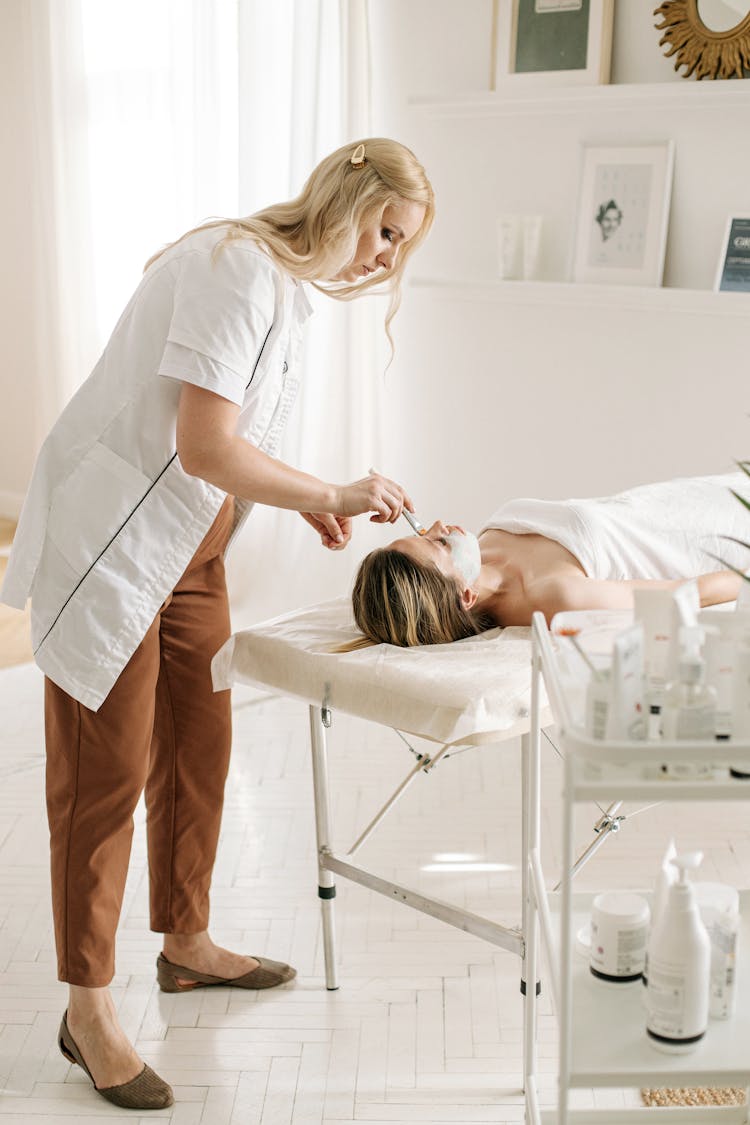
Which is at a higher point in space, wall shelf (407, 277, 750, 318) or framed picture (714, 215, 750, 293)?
framed picture (714, 215, 750, 293)

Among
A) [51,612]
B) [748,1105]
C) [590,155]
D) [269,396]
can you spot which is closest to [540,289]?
[590,155]

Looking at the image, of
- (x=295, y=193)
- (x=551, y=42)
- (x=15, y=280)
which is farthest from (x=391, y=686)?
(x=15, y=280)

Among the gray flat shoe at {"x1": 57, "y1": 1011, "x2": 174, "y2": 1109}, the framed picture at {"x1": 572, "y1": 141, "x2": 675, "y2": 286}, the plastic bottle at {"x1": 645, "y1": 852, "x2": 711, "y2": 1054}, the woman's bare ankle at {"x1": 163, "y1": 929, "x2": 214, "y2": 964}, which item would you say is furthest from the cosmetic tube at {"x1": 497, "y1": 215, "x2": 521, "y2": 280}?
the plastic bottle at {"x1": 645, "y1": 852, "x2": 711, "y2": 1054}

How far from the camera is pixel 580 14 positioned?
10.9 ft

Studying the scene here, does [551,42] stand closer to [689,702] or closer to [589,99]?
[589,99]

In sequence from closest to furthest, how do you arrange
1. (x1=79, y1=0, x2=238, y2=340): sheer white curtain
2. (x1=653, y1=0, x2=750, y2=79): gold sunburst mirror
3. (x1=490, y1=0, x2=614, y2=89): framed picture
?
(x1=653, y1=0, x2=750, y2=79): gold sunburst mirror < (x1=490, y1=0, x2=614, y2=89): framed picture < (x1=79, y1=0, x2=238, y2=340): sheer white curtain

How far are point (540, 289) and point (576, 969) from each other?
2466 millimetres

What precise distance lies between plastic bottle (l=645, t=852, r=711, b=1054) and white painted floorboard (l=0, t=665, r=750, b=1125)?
2.03ft

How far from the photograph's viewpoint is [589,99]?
10.8 ft

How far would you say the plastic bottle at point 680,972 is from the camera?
1.23 meters

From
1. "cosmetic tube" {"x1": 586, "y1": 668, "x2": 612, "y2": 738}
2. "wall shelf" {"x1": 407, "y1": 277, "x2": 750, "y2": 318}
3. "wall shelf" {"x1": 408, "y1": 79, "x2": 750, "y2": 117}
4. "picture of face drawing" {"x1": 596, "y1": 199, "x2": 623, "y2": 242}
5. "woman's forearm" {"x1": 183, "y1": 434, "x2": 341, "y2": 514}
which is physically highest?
"wall shelf" {"x1": 408, "y1": 79, "x2": 750, "y2": 117}

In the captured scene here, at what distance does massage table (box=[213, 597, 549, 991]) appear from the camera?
1.61 meters

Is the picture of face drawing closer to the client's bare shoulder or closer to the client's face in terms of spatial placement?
the client's bare shoulder

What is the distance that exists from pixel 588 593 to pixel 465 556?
0.70 ft
